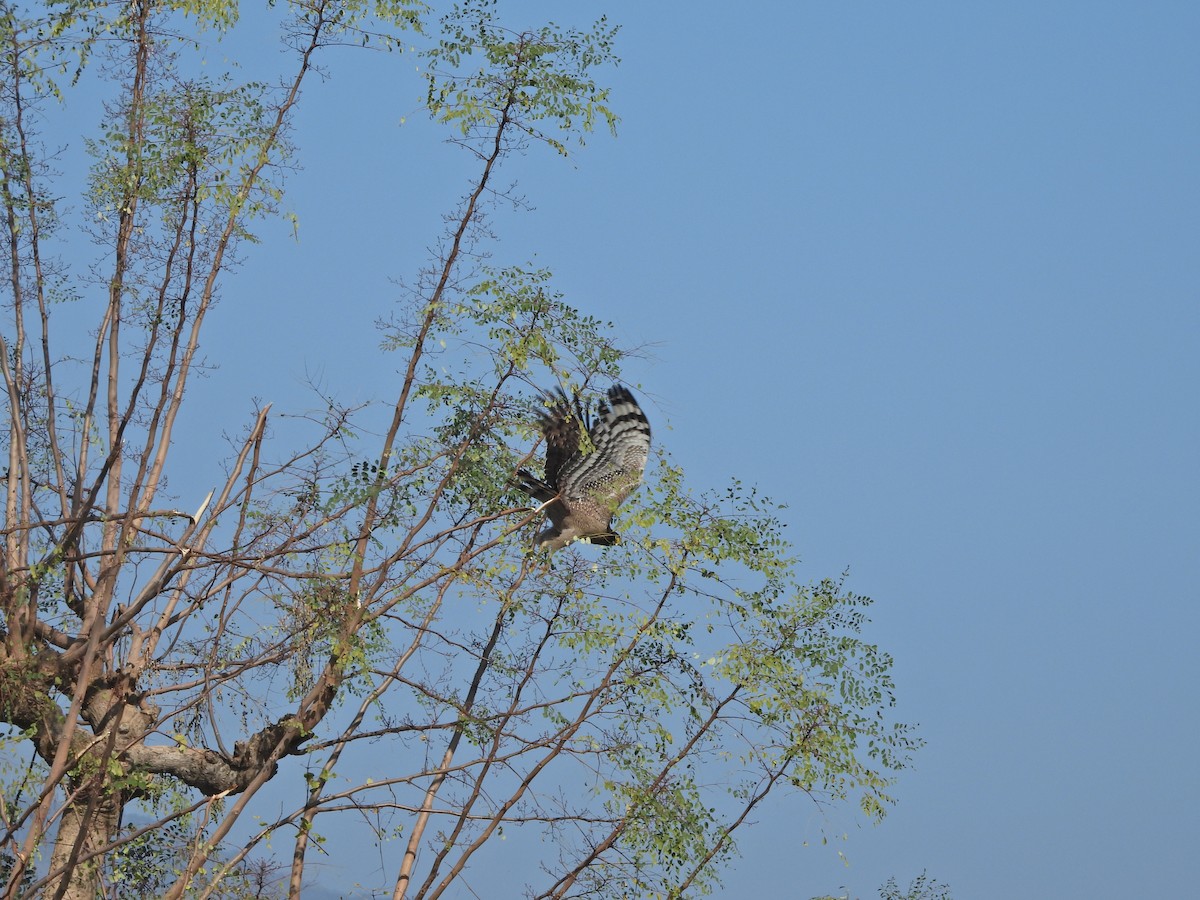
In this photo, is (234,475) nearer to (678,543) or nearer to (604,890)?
(678,543)

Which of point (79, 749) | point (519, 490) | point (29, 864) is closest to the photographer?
point (29, 864)

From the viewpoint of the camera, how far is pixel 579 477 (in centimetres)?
1010

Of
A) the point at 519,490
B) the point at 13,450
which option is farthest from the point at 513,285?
the point at 13,450

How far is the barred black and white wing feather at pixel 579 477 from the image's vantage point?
10016 millimetres

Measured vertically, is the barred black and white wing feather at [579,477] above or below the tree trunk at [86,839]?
above

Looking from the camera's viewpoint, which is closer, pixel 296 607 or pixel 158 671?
pixel 296 607

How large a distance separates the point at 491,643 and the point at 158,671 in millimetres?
2328

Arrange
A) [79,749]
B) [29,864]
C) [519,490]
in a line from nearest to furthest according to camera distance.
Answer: [29,864], [79,749], [519,490]

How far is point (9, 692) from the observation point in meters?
9.16

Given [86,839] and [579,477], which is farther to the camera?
[579,477]

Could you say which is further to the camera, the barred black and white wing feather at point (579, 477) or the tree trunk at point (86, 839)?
the barred black and white wing feather at point (579, 477)

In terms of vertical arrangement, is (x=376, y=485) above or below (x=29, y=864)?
above

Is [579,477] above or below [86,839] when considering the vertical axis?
above

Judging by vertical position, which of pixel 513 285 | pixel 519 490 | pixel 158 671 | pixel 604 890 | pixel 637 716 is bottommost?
pixel 604 890
